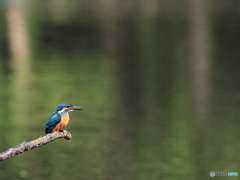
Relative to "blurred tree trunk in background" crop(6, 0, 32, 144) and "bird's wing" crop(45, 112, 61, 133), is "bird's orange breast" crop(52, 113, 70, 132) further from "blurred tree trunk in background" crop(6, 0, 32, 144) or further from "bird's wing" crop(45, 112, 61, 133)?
"blurred tree trunk in background" crop(6, 0, 32, 144)

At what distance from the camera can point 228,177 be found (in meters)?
17.6

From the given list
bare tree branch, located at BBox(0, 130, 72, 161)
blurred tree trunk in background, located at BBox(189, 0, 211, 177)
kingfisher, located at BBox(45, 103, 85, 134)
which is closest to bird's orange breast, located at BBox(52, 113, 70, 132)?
kingfisher, located at BBox(45, 103, 85, 134)


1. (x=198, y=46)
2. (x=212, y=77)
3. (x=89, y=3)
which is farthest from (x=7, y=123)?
(x=89, y=3)

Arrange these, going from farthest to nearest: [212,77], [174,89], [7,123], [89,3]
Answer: [89,3] → [212,77] → [174,89] → [7,123]

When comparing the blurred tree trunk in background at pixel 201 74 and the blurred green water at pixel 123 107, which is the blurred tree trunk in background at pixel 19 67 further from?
the blurred tree trunk in background at pixel 201 74

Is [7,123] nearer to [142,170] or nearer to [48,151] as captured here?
[48,151]

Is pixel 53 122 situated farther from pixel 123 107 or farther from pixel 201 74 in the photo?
pixel 201 74

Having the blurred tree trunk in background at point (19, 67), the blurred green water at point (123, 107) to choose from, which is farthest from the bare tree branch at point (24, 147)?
the blurred tree trunk in background at point (19, 67)

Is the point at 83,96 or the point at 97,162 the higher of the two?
the point at 83,96

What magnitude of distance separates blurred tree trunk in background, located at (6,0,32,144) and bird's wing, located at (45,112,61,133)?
59.2 ft

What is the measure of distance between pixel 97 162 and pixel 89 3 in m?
76.4

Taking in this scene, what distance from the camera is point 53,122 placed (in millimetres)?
2988

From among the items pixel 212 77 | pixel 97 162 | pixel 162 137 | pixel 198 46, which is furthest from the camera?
pixel 198 46

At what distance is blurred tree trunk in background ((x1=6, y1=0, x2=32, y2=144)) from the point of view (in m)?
26.7
